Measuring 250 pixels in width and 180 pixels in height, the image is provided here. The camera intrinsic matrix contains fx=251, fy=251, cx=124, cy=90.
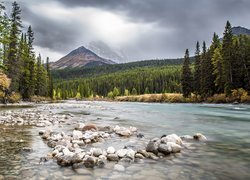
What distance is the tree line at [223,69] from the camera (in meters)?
46.0

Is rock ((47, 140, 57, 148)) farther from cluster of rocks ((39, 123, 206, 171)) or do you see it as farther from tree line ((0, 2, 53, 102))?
tree line ((0, 2, 53, 102))

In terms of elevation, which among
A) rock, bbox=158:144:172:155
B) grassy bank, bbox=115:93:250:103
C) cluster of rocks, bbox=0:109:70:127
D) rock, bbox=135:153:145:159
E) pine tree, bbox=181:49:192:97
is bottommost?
rock, bbox=135:153:145:159

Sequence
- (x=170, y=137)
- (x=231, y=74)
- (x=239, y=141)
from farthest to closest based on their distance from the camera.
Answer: (x=231, y=74) < (x=239, y=141) < (x=170, y=137)

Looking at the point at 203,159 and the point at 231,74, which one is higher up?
the point at 231,74

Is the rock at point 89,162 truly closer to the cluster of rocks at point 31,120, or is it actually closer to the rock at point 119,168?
the rock at point 119,168

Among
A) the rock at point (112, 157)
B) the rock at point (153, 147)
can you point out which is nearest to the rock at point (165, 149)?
the rock at point (153, 147)

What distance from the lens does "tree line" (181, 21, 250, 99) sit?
4600cm

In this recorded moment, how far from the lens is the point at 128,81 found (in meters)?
165

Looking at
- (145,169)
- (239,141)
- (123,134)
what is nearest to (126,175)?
(145,169)

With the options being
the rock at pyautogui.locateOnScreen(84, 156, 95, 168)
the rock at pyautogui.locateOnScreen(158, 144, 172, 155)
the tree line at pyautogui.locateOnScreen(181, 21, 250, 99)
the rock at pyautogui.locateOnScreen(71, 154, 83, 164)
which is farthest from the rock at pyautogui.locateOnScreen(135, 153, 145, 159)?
the tree line at pyautogui.locateOnScreen(181, 21, 250, 99)

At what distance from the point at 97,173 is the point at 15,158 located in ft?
9.74

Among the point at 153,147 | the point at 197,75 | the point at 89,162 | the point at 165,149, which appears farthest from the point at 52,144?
the point at 197,75

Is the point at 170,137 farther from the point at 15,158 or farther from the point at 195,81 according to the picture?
the point at 195,81

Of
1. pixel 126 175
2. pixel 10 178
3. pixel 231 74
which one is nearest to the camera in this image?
pixel 10 178
